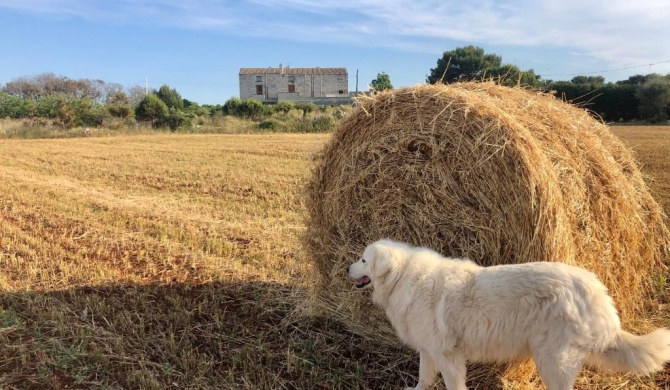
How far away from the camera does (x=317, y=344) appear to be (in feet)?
15.2

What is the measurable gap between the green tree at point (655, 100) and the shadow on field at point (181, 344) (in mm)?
47687

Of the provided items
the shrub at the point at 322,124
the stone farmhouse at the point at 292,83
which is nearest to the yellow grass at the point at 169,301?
the shrub at the point at 322,124

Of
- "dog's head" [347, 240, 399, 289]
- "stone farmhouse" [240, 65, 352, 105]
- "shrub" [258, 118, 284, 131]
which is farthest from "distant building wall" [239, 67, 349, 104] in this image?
"dog's head" [347, 240, 399, 289]

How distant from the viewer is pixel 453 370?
3.45 m

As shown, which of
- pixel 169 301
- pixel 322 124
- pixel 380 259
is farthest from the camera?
pixel 322 124

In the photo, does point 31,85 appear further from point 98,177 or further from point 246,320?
point 246,320

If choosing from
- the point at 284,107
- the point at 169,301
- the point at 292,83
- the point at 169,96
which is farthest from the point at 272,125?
the point at 292,83

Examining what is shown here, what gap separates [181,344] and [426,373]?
2.24m

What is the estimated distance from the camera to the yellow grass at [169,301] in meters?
4.05

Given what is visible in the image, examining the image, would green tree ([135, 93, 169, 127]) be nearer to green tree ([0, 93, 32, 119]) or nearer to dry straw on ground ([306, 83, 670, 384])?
green tree ([0, 93, 32, 119])

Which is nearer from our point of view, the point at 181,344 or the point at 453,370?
the point at 453,370

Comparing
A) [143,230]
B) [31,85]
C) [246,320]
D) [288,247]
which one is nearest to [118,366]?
[246,320]

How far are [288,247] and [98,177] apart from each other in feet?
29.7

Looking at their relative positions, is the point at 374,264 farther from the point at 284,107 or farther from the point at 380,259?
the point at 284,107
